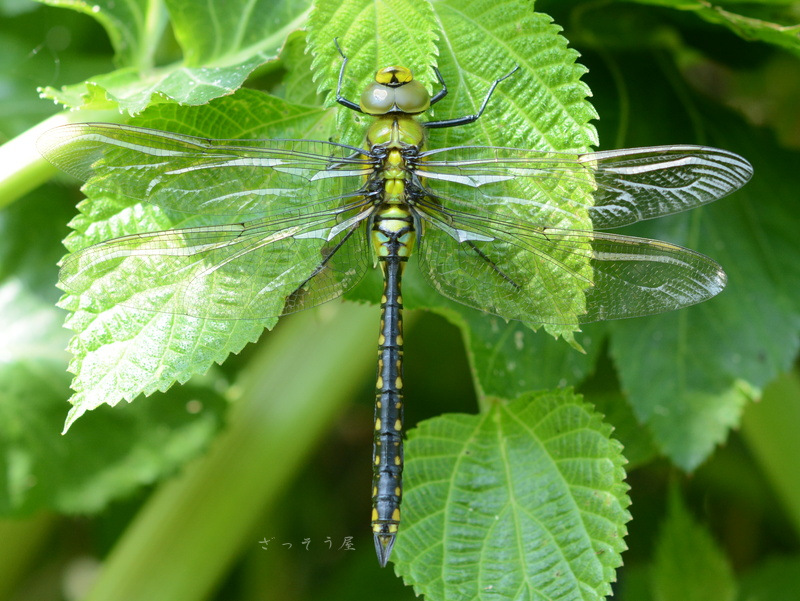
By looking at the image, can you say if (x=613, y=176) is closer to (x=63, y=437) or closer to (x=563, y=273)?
(x=563, y=273)

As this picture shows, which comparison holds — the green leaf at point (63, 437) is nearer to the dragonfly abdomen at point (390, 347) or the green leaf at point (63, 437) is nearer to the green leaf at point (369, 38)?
the dragonfly abdomen at point (390, 347)

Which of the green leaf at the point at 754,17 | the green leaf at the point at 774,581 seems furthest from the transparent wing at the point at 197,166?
the green leaf at the point at 774,581

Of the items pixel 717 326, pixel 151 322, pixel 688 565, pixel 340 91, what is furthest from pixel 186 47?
pixel 688 565

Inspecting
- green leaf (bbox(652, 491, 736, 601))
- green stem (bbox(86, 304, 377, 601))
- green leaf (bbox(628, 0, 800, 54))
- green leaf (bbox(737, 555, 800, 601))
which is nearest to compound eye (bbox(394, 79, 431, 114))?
green leaf (bbox(628, 0, 800, 54))

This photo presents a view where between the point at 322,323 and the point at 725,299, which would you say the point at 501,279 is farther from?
the point at 322,323

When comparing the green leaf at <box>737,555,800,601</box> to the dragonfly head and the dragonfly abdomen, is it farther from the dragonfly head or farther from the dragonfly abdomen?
the dragonfly head
